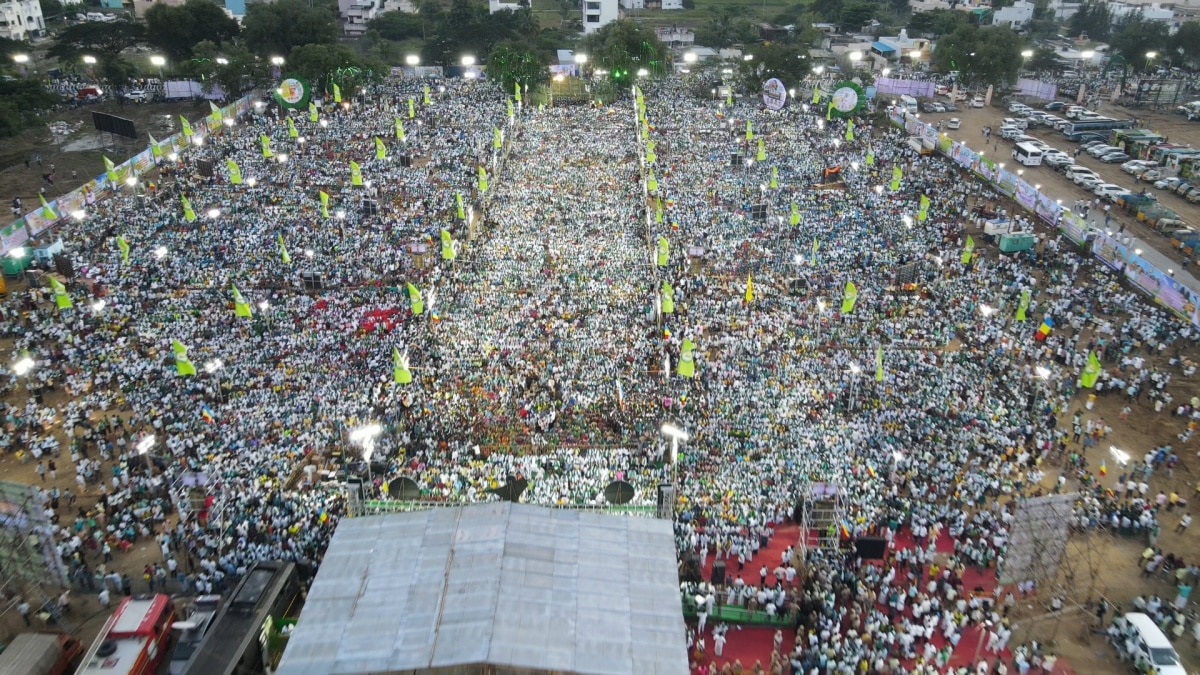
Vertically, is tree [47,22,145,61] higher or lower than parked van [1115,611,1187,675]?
higher

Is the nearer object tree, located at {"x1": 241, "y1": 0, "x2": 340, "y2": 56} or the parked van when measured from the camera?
the parked van

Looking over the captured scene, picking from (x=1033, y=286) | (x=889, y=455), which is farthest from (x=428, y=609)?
(x=1033, y=286)

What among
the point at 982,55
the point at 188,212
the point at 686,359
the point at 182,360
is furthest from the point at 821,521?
the point at 982,55

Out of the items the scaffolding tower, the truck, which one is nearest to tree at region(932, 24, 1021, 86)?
the scaffolding tower

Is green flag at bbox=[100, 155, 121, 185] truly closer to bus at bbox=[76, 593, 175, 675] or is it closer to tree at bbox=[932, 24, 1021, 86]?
bus at bbox=[76, 593, 175, 675]

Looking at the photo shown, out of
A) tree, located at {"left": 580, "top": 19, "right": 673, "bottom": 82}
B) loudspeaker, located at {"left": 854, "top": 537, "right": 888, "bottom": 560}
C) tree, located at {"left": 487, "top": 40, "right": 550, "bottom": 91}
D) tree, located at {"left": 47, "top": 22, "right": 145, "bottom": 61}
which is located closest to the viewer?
loudspeaker, located at {"left": 854, "top": 537, "right": 888, "bottom": 560}

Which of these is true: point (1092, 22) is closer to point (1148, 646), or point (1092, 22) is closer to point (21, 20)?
point (1148, 646)

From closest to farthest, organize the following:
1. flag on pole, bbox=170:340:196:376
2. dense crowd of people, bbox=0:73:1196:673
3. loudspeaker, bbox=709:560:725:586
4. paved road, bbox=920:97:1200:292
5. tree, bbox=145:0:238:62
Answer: loudspeaker, bbox=709:560:725:586 → dense crowd of people, bbox=0:73:1196:673 → flag on pole, bbox=170:340:196:376 → paved road, bbox=920:97:1200:292 → tree, bbox=145:0:238:62
